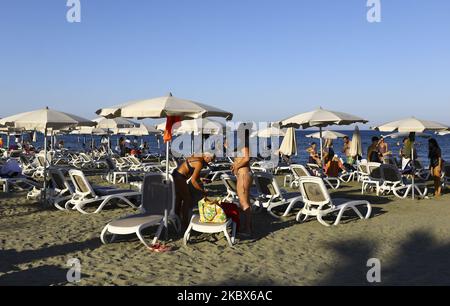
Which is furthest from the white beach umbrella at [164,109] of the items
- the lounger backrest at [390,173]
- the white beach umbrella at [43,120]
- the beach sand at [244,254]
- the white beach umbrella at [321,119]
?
the lounger backrest at [390,173]

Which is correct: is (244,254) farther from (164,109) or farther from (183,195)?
(164,109)

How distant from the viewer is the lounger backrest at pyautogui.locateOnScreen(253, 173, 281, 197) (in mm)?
8328

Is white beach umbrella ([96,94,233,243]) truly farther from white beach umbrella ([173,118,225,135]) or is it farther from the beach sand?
white beach umbrella ([173,118,225,135])

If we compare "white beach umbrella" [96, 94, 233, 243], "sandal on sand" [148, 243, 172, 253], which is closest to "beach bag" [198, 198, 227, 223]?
"sandal on sand" [148, 243, 172, 253]

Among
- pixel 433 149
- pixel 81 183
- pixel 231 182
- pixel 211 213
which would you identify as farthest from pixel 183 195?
pixel 433 149

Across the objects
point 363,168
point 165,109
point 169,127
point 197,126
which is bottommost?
point 363,168

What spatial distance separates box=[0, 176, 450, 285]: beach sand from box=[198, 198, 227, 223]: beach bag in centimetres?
36

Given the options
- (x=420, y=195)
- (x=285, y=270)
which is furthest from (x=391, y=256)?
(x=420, y=195)

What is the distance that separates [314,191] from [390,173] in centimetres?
404

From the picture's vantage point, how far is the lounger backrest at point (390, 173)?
427 inches

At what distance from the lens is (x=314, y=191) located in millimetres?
7879

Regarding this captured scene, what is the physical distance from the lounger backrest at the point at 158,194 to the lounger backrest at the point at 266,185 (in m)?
2.28
